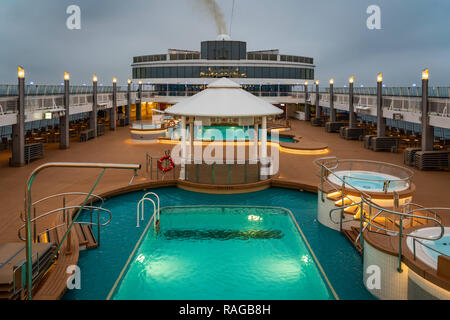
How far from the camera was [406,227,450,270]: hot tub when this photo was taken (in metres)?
5.87

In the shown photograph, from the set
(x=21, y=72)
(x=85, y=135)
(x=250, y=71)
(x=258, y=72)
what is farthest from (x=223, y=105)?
(x=258, y=72)

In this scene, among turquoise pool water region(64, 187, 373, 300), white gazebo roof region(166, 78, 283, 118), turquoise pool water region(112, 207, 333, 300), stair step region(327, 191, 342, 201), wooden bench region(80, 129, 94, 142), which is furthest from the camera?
wooden bench region(80, 129, 94, 142)

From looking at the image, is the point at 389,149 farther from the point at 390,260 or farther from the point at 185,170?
the point at 390,260

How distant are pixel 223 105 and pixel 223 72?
35.8m

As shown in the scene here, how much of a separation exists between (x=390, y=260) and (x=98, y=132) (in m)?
24.8

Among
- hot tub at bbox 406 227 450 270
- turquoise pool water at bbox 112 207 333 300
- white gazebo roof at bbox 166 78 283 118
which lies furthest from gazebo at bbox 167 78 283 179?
hot tub at bbox 406 227 450 270

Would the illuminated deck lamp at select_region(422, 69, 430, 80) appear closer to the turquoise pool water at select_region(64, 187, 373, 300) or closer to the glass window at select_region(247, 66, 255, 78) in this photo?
the turquoise pool water at select_region(64, 187, 373, 300)

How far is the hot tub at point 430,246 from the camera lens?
5867 mm

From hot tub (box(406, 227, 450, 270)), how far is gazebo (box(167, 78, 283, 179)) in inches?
312

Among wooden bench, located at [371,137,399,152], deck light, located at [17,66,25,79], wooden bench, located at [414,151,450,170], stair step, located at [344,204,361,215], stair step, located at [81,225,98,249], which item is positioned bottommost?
stair step, located at [81,225,98,249]

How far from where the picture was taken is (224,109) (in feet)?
47.2

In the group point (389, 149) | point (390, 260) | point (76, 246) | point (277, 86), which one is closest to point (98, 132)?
point (389, 149)

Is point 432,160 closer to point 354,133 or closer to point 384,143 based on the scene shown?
point 384,143
